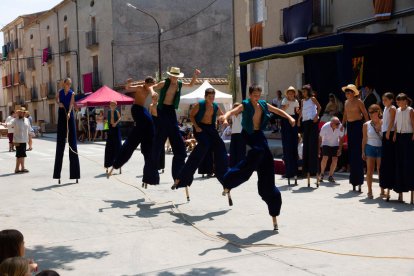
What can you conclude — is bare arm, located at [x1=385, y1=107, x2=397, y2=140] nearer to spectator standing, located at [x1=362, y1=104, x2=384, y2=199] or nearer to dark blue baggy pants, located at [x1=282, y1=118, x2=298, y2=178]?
spectator standing, located at [x1=362, y1=104, x2=384, y2=199]

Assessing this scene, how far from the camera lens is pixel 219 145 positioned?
8578mm

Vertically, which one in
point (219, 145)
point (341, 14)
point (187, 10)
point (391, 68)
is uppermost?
point (187, 10)

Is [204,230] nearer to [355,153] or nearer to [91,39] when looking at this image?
[355,153]

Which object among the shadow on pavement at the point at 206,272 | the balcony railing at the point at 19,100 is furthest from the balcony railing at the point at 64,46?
the shadow on pavement at the point at 206,272

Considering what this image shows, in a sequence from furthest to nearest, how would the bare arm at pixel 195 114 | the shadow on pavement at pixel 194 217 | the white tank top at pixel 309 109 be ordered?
the white tank top at pixel 309 109 → the bare arm at pixel 195 114 → the shadow on pavement at pixel 194 217

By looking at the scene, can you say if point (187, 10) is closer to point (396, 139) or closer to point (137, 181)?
point (137, 181)

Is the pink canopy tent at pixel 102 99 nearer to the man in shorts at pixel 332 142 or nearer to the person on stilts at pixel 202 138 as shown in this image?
the man in shorts at pixel 332 142

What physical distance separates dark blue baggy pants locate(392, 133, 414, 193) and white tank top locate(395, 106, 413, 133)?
7 centimetres

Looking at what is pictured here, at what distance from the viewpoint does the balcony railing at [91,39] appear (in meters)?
36.8

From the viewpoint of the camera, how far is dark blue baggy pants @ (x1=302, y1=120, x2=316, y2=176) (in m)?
10.5

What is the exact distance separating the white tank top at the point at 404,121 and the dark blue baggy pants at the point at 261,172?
2.56 m

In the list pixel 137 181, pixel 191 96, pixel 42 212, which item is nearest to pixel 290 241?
Result: pixel 42 212

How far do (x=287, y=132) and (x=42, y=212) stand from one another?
4.71 meters

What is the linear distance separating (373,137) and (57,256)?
5391mm
